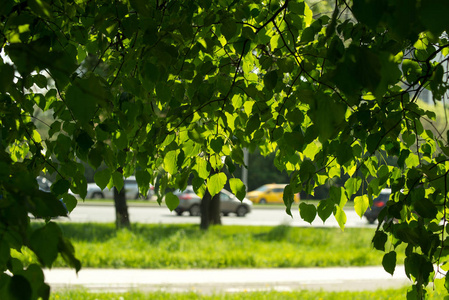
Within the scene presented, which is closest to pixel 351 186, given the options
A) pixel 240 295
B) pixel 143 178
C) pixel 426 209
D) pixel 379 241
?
pixel 379 241

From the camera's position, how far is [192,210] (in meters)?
21.8

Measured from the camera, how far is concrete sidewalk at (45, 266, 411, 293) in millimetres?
7383

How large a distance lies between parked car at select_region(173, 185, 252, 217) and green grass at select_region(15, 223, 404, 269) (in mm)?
9043

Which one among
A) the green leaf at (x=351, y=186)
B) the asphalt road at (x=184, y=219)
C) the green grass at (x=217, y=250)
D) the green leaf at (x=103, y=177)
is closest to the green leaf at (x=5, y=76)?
the green leaf at (x=103, y=177)

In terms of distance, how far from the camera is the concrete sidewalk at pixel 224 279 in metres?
7.38

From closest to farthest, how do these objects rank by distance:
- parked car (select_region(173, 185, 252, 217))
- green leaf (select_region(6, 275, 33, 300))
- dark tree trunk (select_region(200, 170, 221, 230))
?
green leaf (select_region(6, 275, 33, 300)) → dark tree trunk (select_region(200, 170, 221, 230)) → parked car (select_region(173, 185, 252, 217))

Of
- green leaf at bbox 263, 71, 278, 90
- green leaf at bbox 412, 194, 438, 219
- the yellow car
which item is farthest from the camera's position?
the yellow car

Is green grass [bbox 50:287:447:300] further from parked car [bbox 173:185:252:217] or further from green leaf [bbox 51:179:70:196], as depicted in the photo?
parked car [bbox 173:185:252:217]

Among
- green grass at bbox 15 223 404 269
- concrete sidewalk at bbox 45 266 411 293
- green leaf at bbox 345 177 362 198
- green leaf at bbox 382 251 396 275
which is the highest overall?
green leaf at bbox 345 177 362 198

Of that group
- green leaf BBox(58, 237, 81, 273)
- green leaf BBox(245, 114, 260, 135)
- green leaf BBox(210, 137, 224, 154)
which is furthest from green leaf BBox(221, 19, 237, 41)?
green leaf BBox(58, 237, 81, 273)

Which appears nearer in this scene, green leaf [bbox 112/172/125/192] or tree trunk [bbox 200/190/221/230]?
green leaf [bbox 112/172/125/192]

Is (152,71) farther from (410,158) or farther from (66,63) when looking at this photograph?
(410,158)

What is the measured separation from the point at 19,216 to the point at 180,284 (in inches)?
265

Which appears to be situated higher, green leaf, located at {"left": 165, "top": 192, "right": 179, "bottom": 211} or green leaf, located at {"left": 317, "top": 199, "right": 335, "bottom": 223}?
green leaf, located at {"left": 165, "top": 192, "right": 179, "bottom": 211}
